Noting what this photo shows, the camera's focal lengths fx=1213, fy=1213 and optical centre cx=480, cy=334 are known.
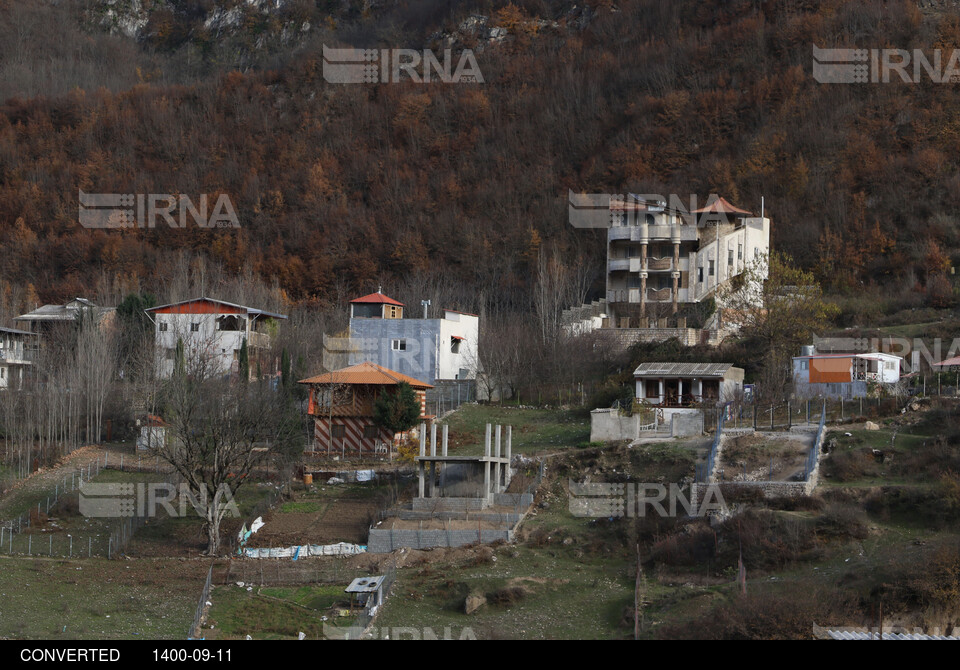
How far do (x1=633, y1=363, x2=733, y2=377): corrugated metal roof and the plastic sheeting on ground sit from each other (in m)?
17.2

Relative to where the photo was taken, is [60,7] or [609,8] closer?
[609,8]

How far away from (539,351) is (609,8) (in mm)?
81606

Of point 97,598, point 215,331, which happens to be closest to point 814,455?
point 97,598

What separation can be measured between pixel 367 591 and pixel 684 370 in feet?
72.0

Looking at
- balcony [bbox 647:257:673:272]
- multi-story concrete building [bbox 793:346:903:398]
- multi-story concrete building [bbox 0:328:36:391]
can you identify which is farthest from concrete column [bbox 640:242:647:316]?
multi-story concrete building [bbox 0:328:36:391]

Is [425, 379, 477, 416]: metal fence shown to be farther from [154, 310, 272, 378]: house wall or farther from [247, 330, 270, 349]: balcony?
[247, 330, 270, 349]: balcony

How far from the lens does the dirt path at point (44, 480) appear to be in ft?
137

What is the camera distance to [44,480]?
45.1m

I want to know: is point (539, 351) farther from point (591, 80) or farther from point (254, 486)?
point (591, 80)

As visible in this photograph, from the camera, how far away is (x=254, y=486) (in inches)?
1710

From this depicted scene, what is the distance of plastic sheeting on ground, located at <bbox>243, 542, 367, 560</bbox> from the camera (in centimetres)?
3509

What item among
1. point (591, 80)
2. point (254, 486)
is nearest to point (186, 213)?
point (591, 80)

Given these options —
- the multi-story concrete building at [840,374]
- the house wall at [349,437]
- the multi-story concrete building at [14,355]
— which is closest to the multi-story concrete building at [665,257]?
the multi-story concrete building at [840,374]

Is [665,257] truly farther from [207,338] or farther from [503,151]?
[503,151]
